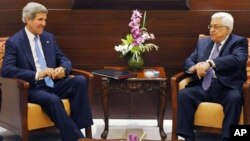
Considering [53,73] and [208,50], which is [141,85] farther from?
[53,73]

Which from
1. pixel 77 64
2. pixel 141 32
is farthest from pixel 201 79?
pixel 77 64

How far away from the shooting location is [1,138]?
4473 millimetres

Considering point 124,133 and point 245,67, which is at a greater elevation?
point 245,67

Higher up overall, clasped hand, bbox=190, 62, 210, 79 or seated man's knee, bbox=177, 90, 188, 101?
clasped hand, bbox=190, 62, 210, 79

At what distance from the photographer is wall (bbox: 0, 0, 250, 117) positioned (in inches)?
207

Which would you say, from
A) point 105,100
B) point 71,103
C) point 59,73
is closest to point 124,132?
point 105,100

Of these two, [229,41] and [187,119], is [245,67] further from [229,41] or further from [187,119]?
[187,119]

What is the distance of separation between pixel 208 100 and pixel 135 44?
3.09ft

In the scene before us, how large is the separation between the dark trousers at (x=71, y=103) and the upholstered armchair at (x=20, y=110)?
0.07 meters

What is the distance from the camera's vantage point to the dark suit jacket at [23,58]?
4.45 meters

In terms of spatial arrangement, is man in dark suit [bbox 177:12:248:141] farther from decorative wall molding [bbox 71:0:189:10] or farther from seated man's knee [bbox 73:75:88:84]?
seated man's knee [bbox 73:75:88:84]

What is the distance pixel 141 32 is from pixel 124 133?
1.03 metres

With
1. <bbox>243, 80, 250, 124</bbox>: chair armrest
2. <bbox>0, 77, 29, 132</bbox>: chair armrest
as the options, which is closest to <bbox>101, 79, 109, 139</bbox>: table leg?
<bbox>0, 77, 29, 132</bbox>: chair armrest

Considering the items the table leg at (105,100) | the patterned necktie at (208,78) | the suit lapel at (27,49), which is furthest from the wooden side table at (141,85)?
the suit lapel at (27,49)
